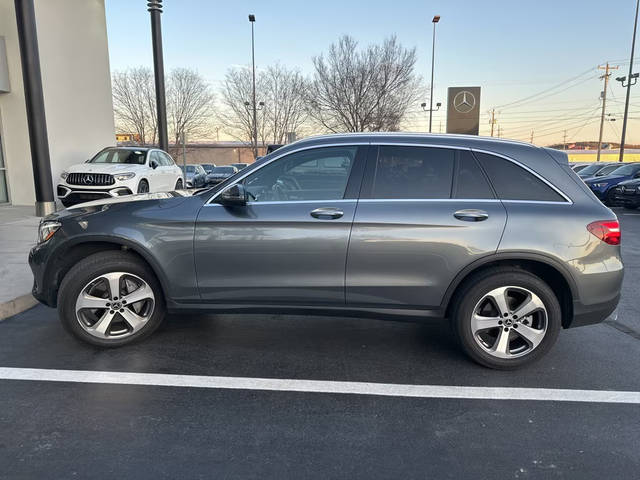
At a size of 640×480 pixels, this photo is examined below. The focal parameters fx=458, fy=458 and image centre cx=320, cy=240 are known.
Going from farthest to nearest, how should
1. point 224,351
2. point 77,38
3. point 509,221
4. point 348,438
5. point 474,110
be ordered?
point 474,110 → point 77,38 → point 224,351 → point 509,221 → point 348,438

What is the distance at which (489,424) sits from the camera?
9.41ft

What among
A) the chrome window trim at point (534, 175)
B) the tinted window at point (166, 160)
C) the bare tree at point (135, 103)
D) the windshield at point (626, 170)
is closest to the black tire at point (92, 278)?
the chrome window trim at point (534, 175)

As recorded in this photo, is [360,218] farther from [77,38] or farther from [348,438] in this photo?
[77,38]

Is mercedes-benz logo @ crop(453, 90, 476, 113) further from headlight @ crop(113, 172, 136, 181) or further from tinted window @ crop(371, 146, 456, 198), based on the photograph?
tinted window @ crop(371, 146, 456, 198)

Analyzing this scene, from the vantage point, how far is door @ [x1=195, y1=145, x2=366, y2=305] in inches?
138

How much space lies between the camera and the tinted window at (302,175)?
Answer: 365 cm

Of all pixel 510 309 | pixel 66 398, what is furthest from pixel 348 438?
pixel 66 398

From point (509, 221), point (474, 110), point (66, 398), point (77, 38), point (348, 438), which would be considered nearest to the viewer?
point (348, 438)

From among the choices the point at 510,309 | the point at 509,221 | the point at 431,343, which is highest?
the point at 509,221

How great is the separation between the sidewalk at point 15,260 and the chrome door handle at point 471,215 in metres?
4.58

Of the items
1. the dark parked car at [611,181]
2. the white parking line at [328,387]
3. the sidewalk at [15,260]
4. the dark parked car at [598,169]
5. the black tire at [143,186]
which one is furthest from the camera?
the dark parked car at [598,169]

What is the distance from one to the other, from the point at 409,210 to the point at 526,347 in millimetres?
1428

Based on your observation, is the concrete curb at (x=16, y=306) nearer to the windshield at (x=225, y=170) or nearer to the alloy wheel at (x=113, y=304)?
the alloy wheel at (x=113, y=304)

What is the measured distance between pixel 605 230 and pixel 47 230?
174 inches
